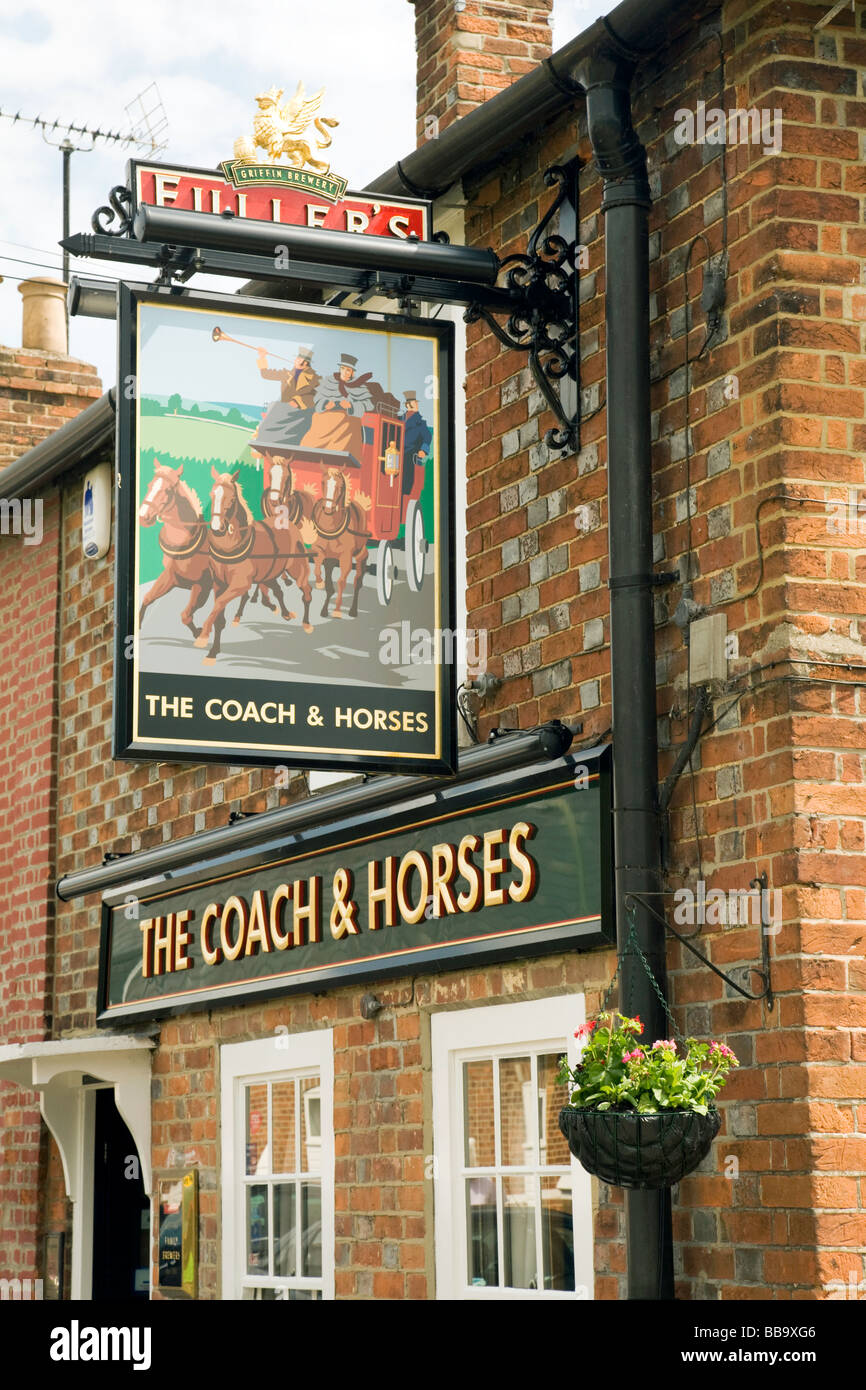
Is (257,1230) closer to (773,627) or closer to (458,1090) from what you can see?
(458,1090)

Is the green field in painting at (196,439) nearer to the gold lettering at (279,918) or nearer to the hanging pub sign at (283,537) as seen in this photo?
the hanging pub sign at (283,537)

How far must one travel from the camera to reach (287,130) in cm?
664

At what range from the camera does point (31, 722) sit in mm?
11719

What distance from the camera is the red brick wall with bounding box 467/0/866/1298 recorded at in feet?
17.2

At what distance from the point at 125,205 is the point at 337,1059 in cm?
364

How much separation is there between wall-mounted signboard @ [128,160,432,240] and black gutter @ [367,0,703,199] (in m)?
0.50

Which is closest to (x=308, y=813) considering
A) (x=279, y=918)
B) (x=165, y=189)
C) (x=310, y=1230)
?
(x=279, y=918)

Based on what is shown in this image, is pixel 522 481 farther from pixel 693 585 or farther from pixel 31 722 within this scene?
pixel 31 722

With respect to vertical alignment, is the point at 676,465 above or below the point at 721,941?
above

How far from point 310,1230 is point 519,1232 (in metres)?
1.73

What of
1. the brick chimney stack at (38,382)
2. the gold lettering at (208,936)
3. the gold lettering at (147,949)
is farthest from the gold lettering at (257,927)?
the brick chimney stack at (38,382)

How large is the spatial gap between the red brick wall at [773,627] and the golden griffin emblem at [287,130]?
1.16 meters

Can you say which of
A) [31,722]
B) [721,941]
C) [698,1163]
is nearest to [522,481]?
[721,941]

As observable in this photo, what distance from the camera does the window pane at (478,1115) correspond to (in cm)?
687
